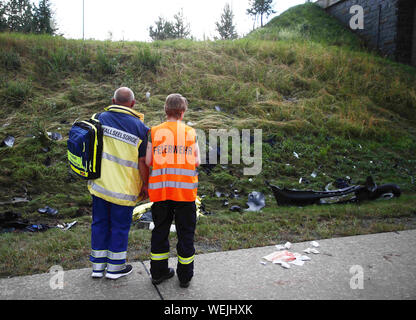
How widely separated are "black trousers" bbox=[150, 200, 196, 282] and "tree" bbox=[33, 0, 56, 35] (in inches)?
629

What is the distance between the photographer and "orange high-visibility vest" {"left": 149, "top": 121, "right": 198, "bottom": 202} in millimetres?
2932

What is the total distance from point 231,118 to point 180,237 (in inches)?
240

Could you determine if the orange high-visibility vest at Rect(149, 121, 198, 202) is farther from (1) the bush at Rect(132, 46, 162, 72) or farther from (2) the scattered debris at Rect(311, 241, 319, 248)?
(1) the bush at Rect(132, 46, 162, 72)

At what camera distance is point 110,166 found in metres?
3.02

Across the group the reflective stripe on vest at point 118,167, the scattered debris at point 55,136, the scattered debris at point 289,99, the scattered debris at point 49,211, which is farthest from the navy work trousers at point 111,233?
the scattered debris at point 289,99

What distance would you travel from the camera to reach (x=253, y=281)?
3.06 meters

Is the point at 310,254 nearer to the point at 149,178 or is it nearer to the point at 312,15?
the point at 149,178

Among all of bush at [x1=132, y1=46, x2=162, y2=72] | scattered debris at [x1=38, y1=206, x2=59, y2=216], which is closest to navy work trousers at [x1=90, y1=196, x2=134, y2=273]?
scattered debris at [x1=38, y1=206, x2=59, y2=216]

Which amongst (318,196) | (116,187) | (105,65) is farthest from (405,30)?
(116,187)

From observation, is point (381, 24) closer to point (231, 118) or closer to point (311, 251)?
point (231, 118)

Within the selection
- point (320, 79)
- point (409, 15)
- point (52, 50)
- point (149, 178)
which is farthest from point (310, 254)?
point (409, 15)

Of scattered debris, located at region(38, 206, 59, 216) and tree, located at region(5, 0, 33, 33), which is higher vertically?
tree, located at region(5, 0, 33, 33)
